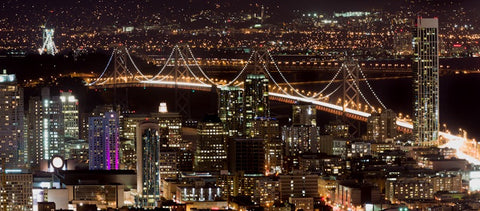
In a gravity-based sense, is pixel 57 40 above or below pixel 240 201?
above

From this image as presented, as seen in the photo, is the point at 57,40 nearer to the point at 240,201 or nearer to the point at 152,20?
the point at 152,20

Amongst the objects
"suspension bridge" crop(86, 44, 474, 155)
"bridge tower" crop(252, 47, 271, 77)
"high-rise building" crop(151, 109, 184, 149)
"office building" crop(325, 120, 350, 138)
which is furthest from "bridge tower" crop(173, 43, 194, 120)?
"high-rise building" crop(151, 109, 184, 149)

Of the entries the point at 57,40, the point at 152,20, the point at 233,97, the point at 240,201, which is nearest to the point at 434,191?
the point at 240,201

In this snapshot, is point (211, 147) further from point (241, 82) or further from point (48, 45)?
point (48, 45)

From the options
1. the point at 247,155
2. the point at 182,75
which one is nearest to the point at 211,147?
the point at 247,155

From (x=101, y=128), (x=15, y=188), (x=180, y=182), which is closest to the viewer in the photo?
(x=15, y=188)

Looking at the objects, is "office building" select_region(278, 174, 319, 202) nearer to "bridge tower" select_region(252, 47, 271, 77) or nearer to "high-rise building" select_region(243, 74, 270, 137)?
"high-rise building" select_region(243, 74, 270, 137)
